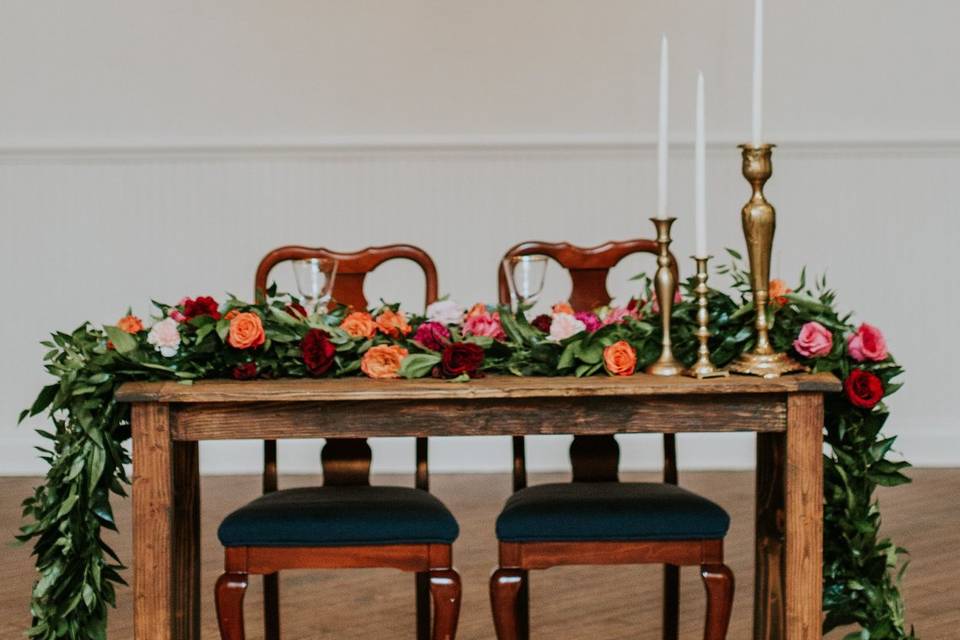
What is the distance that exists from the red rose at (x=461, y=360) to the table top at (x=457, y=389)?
0.03 metres

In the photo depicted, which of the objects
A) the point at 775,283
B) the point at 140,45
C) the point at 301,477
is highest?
the point at 140,45

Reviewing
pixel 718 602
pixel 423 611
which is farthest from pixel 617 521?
pixel 423 611

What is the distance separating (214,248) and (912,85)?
8.70 feet

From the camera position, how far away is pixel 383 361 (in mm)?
2303

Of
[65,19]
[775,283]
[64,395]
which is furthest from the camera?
[65,19]

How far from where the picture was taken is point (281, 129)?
5.00m

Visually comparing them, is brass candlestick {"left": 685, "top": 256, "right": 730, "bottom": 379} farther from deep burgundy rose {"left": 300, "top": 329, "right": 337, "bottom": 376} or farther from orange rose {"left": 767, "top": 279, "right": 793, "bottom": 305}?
deep burgundy rose {"left": 300, "top": 329, "right": 337, "bottom": 376}

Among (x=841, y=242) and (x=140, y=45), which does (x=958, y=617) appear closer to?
(x=841, y=242)

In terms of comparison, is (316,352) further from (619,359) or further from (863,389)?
(863,389)

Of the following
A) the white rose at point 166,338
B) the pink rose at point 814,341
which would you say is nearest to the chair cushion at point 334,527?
the white rose at point 166,338

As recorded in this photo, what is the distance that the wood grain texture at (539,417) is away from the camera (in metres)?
2.22

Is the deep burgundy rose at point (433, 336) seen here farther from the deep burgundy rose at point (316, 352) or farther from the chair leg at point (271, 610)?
the chair leg at point (271, 610)

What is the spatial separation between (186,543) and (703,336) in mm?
1068

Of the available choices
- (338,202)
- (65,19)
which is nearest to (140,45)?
(65,19)
